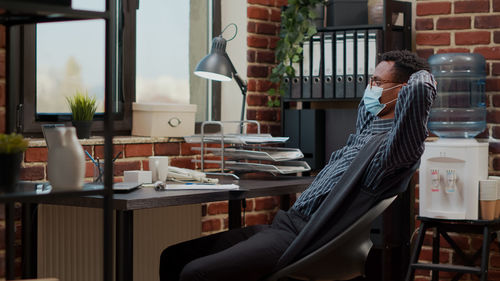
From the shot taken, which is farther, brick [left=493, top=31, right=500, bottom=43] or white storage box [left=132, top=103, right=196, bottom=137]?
brick [left=493, top=31, right=500, bottom=43]

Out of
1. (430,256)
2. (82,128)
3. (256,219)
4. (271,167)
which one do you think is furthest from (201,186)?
(430,256)

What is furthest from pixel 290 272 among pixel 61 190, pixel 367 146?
pixel 61 190

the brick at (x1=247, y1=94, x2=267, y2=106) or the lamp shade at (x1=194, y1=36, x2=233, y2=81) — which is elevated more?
the lamp shade at (x1=194, y1=36, x2=233, y2=81)

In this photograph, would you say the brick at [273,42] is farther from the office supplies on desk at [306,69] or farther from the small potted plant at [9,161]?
the small potted plant at [9,161]

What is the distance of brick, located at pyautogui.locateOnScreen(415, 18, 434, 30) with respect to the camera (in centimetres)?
395

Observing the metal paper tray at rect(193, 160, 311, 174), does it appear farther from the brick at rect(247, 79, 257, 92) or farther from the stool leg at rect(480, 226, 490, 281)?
the stool leg at rect(480, 226, 490, 281)

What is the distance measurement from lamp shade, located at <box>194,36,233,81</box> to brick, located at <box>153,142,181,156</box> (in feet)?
1.38

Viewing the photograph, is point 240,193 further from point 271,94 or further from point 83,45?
point 271,94

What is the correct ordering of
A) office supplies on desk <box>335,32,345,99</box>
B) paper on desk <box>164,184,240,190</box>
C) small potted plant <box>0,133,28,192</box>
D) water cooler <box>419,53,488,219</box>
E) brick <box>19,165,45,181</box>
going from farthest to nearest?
office supplies on desk <box>335,32,345,99</box> < water cooler <box>419,53,488,219</box> < brick <box>19,165,45,181</box> < paper on desk <box>164,184,240,190</box> < small potted plant <box>0,133,28,192</box>

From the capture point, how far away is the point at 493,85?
386 cm

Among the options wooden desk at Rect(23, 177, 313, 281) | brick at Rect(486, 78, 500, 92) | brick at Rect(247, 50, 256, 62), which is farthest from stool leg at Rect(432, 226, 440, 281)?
brick at Rect(247, 50, 256, 62)

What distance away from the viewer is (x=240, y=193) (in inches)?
113

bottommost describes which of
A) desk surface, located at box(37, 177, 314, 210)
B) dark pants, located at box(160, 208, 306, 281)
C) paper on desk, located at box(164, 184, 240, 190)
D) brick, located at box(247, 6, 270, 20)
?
dark pants, located at box(160, 208, 306, 281)

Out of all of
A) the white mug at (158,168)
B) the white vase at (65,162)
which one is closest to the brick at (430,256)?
the white mug at (158,168)
